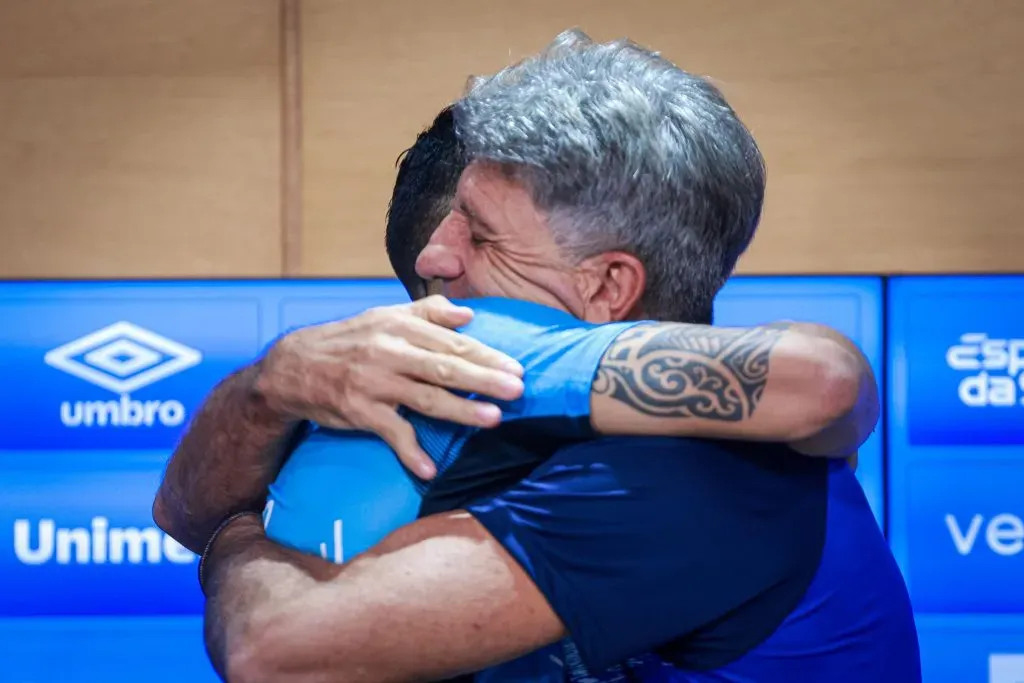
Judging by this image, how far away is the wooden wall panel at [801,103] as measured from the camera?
276cm

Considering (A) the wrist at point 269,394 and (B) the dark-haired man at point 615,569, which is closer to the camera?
(B) the dark-haired man at point 615,569

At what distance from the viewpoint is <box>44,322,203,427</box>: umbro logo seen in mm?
2627

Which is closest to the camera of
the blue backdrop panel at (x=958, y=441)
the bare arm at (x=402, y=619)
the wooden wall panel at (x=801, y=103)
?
the bare arm at (x=402, y=619)

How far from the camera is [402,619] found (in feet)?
3.16

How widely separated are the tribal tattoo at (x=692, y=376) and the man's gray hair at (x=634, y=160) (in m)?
0.19

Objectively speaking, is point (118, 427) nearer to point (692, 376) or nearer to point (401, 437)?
point (401, 437)

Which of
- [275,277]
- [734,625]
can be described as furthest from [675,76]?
[275,277]

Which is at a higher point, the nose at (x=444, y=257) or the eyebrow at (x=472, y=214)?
the eyebrow at (x=472, y=214)

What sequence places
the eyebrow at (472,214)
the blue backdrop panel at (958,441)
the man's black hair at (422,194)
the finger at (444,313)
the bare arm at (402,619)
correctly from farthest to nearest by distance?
1. the blue backdrop panel at (958,441)
2. the man's black hair at (422,194)
3. the eyebrow at (472,214)
4. the finger at (444,313)
5. the bare arm at (402,619)

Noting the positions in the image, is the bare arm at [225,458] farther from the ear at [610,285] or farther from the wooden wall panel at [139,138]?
the wooden wall panel at [139,138]

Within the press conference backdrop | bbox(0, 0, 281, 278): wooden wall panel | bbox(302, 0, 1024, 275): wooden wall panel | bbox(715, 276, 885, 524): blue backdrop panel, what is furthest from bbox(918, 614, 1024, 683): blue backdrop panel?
bbox(0, 0, 281, 278): wooden wall panel

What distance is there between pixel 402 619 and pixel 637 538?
201 mm

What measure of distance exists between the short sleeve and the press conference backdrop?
1.59 m

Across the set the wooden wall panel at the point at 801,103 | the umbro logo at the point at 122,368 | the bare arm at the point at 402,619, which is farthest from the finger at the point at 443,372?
the wooden wall panel at the point at 801,103
